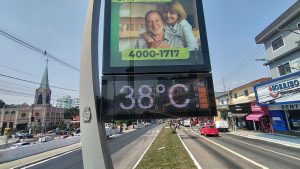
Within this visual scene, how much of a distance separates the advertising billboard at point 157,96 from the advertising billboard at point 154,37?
0.21 m

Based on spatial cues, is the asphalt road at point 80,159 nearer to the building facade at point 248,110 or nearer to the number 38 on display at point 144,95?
the number 38 on display at point 144,95

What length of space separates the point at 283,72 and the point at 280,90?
299 cm

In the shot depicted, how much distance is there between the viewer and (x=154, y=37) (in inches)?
182

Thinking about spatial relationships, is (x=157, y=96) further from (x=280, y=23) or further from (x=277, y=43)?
(x=277, y=43)

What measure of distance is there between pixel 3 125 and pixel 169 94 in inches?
4401

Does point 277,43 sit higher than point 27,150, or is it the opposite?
point 277,43

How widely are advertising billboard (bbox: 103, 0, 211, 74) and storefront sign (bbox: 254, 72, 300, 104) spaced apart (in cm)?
2204

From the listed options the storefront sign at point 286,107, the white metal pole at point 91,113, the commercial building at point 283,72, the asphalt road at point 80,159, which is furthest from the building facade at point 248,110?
the white metal pole at point 91,113

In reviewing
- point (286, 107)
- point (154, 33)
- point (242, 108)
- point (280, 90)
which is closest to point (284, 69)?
point (280, 90)

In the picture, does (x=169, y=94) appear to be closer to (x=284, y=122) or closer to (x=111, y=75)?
(x=111, y=75)

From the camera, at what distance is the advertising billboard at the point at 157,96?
4.11 m

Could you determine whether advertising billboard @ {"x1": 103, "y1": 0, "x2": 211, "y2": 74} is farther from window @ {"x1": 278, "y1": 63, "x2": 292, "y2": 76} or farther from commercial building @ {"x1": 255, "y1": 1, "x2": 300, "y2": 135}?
window @ {"x1": 278, "y1": 63, "x2": 292, "y2": 76}

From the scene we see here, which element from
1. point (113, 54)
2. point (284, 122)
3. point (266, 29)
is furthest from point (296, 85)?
point (113, 54)

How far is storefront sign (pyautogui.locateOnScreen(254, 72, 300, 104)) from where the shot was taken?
850 inches
